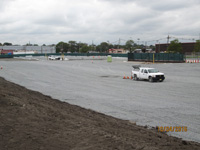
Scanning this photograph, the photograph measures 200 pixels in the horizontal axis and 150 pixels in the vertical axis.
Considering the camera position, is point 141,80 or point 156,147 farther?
point 141,80

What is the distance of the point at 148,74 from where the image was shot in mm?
27203

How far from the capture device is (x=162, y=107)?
13.3m

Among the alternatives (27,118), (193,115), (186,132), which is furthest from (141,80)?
(27,118)

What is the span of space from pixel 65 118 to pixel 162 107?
6197 millimetres

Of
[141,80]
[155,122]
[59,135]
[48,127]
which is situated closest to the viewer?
[59,135]

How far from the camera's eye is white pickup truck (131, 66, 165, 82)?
26250 mm

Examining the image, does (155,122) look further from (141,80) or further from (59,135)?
(141,80)

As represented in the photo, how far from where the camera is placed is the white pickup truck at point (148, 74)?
26250 mm
